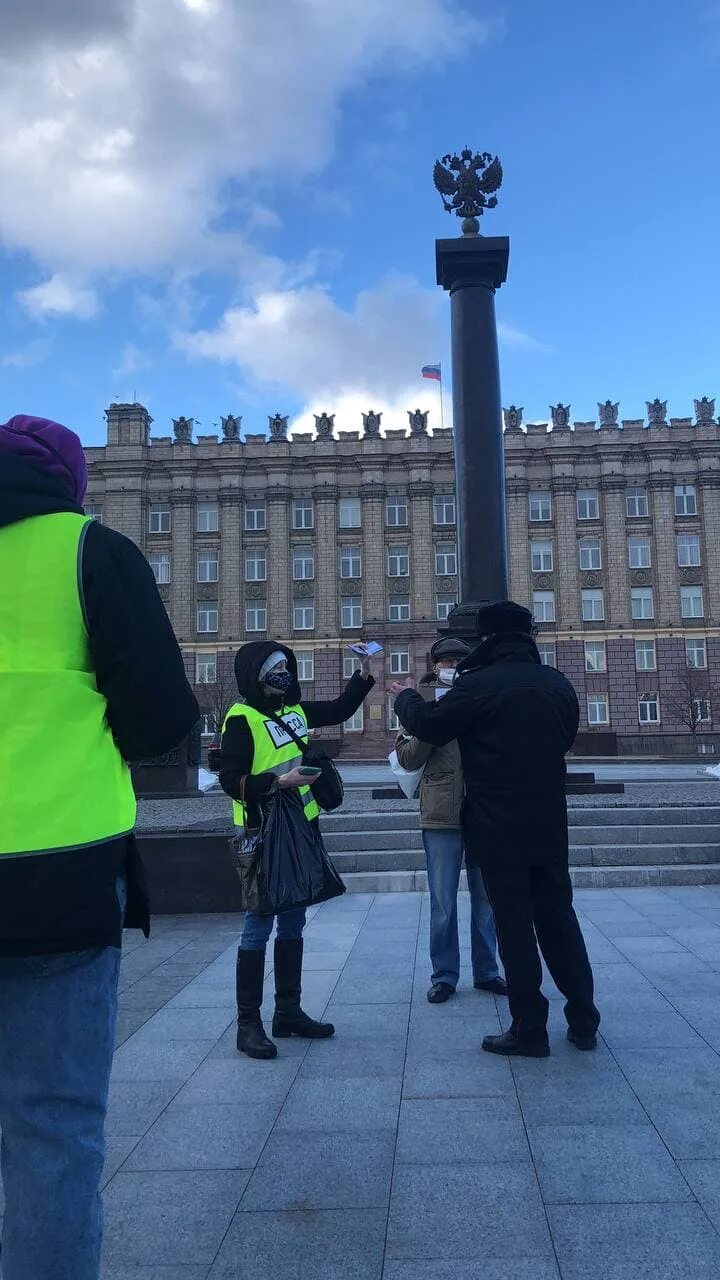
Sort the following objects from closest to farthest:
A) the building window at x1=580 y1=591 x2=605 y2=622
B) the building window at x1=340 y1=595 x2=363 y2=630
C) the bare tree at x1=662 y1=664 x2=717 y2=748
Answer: the bare tree at x1=662 y1=664 x2=717 y2=748, the building window at x1=580 y1=591 x2=605 y2=622, the building window at x1=340 y1=595 x2=363 y2=630

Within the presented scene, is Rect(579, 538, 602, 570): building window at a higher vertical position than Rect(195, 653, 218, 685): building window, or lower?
higher

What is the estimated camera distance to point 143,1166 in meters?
3.26

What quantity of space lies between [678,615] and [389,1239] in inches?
2098

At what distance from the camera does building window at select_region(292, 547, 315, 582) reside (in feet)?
178

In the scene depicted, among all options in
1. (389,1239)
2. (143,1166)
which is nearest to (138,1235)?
(143,1166)

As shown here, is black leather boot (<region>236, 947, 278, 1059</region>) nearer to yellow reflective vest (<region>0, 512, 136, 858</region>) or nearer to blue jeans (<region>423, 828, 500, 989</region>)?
blue jeans (<region>423, 828, 500, 989</region>)

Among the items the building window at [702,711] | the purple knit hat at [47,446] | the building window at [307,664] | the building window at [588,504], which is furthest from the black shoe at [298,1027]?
the building window at [588,504]

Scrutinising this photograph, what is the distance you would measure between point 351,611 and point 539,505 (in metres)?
13.0

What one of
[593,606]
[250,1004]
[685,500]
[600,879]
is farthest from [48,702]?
[685,500]

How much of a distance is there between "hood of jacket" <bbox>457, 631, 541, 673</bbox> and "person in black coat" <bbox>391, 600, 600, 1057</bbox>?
6 centimetres

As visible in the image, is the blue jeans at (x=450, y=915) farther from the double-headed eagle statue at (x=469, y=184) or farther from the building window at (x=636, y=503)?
the building window at (x=636, y=503)

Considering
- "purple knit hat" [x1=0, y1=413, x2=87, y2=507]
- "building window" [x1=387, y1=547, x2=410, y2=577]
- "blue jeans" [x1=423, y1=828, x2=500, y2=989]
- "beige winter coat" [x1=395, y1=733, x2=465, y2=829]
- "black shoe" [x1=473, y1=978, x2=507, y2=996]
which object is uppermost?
"building window" [x1=387, y1=547, x2=410, y2=577]

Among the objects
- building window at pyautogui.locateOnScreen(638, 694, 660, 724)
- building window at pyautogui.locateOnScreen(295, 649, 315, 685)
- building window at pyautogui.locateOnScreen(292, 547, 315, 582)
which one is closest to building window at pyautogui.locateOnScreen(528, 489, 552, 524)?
building window at pyautogui.locateOnScreen(638, 694, 660, 724)

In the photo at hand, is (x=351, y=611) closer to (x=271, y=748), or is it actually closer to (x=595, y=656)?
(x=595, y=656)
